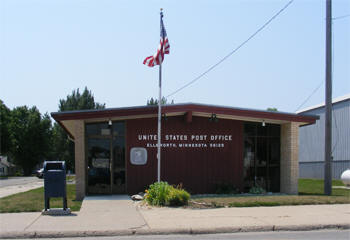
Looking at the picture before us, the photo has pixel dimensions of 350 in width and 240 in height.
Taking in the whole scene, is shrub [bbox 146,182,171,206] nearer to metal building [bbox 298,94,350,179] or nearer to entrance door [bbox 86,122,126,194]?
entrance door [bbox 86,122,126,194]

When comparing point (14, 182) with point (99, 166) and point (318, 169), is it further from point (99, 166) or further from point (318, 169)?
point (318, 169)

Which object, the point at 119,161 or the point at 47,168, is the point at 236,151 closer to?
the point at 119,161

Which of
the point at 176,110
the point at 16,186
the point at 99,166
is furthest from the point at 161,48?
the point at 16,186

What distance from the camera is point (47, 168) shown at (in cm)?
1116

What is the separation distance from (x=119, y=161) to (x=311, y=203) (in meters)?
7.26

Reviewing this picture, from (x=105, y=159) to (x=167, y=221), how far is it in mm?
6397

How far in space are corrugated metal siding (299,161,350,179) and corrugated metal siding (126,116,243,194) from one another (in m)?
18.7

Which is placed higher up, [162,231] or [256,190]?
[162,231]

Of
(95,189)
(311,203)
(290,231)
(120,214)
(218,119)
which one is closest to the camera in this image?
(290,231)

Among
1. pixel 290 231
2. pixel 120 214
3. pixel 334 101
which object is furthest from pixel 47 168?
pixel 334 101

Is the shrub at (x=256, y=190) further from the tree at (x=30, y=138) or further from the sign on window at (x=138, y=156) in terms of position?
the tree at (x=30, y=138)

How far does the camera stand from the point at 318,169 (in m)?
36.4

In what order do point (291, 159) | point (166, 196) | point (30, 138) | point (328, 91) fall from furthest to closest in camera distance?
point (30, 138), point (291, 159), point (328, 91), point (166, 196)

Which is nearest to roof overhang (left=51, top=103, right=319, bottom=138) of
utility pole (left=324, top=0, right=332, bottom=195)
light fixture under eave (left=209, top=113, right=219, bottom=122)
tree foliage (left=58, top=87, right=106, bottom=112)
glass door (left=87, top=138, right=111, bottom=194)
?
light fixture under eave (left=209, top=113, right=219, bottom=122)
